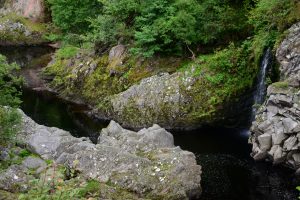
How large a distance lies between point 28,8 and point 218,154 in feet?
132

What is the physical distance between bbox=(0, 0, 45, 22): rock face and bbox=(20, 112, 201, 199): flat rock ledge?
36.9 m

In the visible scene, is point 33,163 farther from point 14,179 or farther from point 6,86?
point 6,86

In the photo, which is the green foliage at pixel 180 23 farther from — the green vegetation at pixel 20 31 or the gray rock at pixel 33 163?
the green vegetation at pixel 20 31

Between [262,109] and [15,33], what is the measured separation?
39.7 m

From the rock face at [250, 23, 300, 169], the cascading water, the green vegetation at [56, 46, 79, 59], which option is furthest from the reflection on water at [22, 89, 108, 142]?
Answer: the rock face at [250, 23, 300, 169]

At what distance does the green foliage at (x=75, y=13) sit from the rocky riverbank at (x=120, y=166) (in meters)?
24.4

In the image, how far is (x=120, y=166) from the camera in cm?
1958

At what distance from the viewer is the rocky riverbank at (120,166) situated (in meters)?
18.5

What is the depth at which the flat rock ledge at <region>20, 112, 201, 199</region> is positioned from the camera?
18.9 m

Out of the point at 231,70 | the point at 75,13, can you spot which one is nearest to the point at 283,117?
the point at 231,70

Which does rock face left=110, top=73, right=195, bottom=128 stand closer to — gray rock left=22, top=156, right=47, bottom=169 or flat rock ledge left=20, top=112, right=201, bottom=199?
flat rock ledge left=20, top=112, right=201, bottom=199

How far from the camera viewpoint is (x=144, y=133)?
23406 millimetres

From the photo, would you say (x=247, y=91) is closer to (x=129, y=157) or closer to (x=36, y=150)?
(x=129, y=157)

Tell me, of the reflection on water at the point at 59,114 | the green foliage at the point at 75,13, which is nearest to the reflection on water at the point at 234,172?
the reflection on water at the point at 59,114
